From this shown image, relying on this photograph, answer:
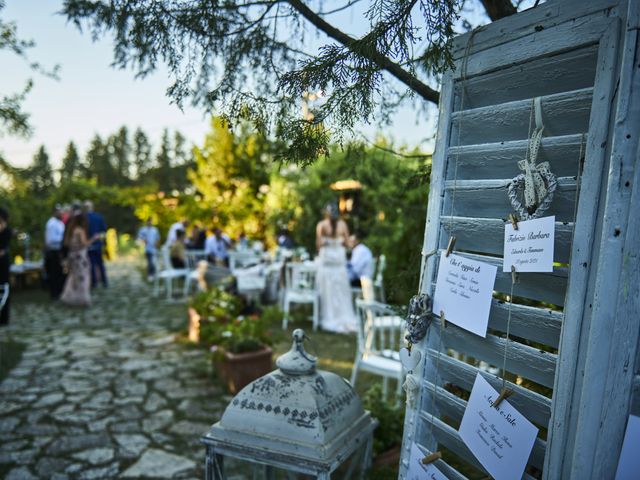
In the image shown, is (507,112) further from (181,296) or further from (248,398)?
(181,296)

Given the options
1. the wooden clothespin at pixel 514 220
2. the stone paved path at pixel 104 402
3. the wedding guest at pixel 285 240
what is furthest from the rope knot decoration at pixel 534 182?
the wedding guest at pixel 285 240

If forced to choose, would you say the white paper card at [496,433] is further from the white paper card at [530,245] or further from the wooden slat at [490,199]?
the wooden slat at [490,199]

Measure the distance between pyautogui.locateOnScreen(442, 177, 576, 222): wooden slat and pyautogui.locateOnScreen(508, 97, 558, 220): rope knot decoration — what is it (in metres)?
0.03

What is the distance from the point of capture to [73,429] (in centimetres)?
383

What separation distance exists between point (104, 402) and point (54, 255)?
6.56m

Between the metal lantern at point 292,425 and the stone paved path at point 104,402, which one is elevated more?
the metal lantern at point 292,425

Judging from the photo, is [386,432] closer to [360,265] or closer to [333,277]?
[333,277]

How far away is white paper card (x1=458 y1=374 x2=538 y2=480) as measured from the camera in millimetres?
1184

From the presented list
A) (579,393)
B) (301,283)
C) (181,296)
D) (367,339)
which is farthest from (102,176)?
(579,393)

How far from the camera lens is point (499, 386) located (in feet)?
4.24

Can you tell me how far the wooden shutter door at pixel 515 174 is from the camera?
3.52 feet

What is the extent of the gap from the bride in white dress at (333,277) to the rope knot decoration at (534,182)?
6038 mm

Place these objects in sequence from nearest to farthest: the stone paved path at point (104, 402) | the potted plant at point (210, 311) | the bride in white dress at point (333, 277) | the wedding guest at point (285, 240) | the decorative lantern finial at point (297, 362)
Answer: the decorative lantern finial at point (297, 362), the stone paved path at point (104, 402), the potted plant at point (210, 311), the bride in white dress at point (333, 277), the wedding guest at point (285, 240)

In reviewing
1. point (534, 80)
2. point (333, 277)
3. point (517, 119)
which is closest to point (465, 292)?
point (517, 119)
